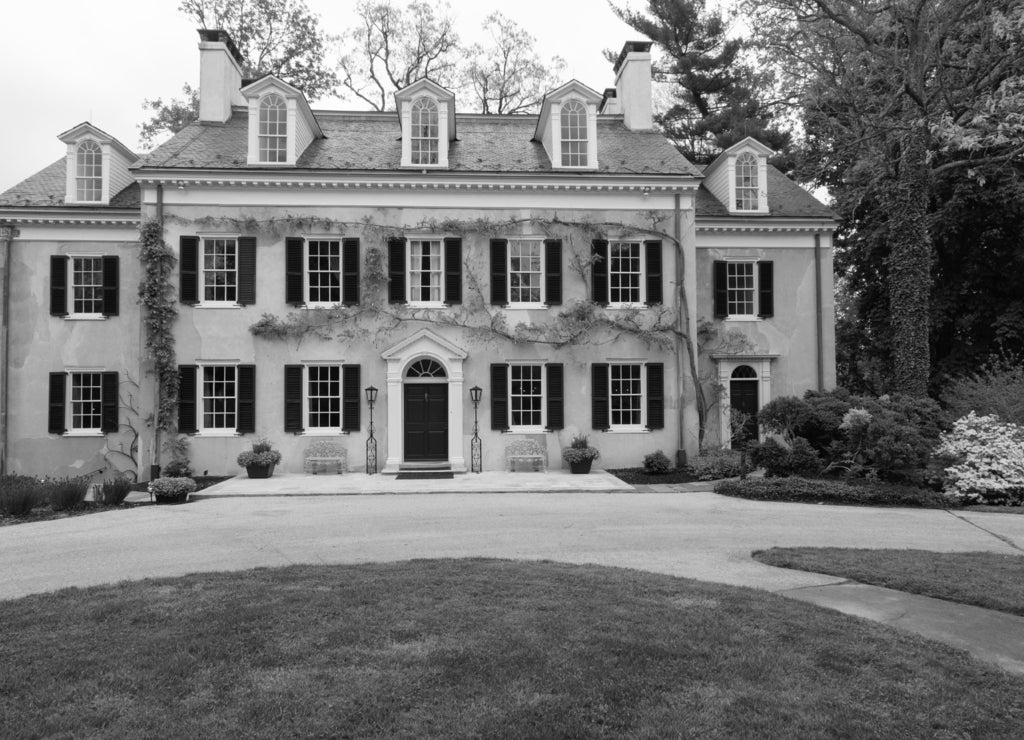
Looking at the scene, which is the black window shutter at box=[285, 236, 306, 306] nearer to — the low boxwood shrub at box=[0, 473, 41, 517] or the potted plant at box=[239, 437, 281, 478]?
the potted plant at box=[239, 437, 281, 478]

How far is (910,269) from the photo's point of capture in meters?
18.9

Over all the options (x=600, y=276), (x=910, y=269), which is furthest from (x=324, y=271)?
(x=910, y=269)

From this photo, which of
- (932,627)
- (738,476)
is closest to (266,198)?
(738,476)

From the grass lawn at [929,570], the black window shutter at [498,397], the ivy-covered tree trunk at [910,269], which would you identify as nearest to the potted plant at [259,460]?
the black window shutter at [498,397]

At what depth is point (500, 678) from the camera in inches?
192

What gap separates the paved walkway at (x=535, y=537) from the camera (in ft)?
24.3

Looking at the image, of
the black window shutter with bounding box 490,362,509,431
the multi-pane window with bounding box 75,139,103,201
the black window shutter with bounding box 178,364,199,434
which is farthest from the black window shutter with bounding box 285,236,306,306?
the multi-pane window with bounding box 75,139,103,201

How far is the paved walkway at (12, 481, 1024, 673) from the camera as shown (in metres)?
7.39

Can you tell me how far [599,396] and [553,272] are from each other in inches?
136

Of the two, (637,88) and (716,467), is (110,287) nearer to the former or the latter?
(637,88)

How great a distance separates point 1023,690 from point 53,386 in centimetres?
2207

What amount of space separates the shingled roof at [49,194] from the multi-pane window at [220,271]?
3201mm

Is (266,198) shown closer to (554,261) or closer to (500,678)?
(554,261)

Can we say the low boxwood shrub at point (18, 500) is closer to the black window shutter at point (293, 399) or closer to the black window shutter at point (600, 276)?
the black window shutter at point (293, 399)
